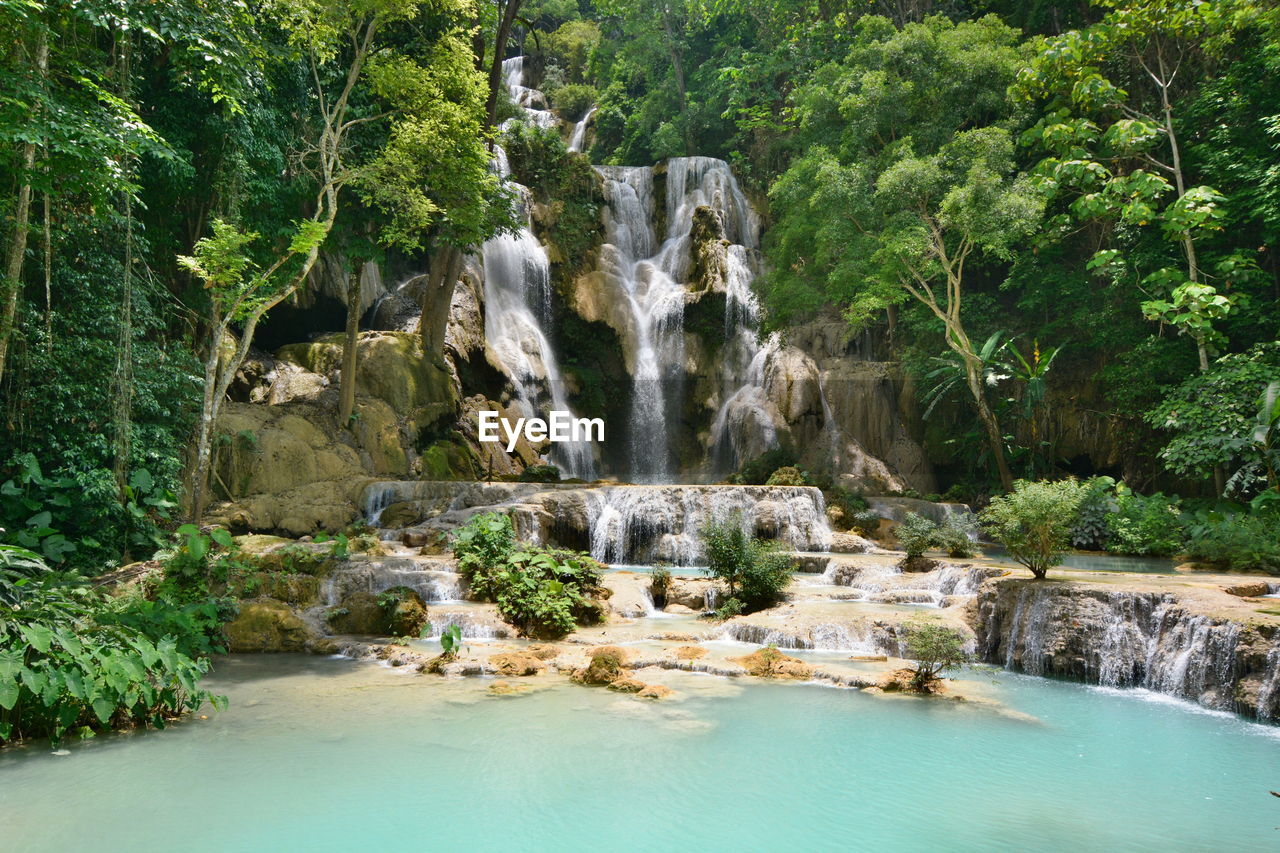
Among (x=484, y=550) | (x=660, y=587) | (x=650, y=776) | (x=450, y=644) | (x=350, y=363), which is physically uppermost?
(x=350, y=363)

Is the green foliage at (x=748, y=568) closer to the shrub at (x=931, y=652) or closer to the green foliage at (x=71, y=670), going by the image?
the shrub at (x=931, y=652)

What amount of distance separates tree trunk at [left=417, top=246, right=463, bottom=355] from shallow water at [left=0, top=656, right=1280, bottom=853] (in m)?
12.5

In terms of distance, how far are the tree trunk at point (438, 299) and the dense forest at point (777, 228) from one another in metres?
0.08

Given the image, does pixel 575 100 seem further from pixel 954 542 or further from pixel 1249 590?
pixel 1249 590

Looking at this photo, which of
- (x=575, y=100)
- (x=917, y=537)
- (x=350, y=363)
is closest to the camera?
(x=917, y=537)

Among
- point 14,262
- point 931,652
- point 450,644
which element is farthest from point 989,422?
point 14,262

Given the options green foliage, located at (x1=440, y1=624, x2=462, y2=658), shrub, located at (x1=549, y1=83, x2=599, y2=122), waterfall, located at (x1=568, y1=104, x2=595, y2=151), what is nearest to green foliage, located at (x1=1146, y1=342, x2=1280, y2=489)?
green foliage, located at (x1=440, y1=624, x2=462, y2=658)

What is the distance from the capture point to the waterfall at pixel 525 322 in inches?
837

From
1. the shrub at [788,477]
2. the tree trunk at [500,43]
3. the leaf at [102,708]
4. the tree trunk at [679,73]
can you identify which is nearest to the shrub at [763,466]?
the shrub at [788,477]

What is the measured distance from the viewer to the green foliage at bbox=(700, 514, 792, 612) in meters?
10.3

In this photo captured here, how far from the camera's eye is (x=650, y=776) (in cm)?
516

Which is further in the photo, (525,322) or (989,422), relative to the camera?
(525,322)

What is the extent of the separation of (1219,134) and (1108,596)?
12.0m

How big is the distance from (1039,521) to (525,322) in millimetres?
15991
